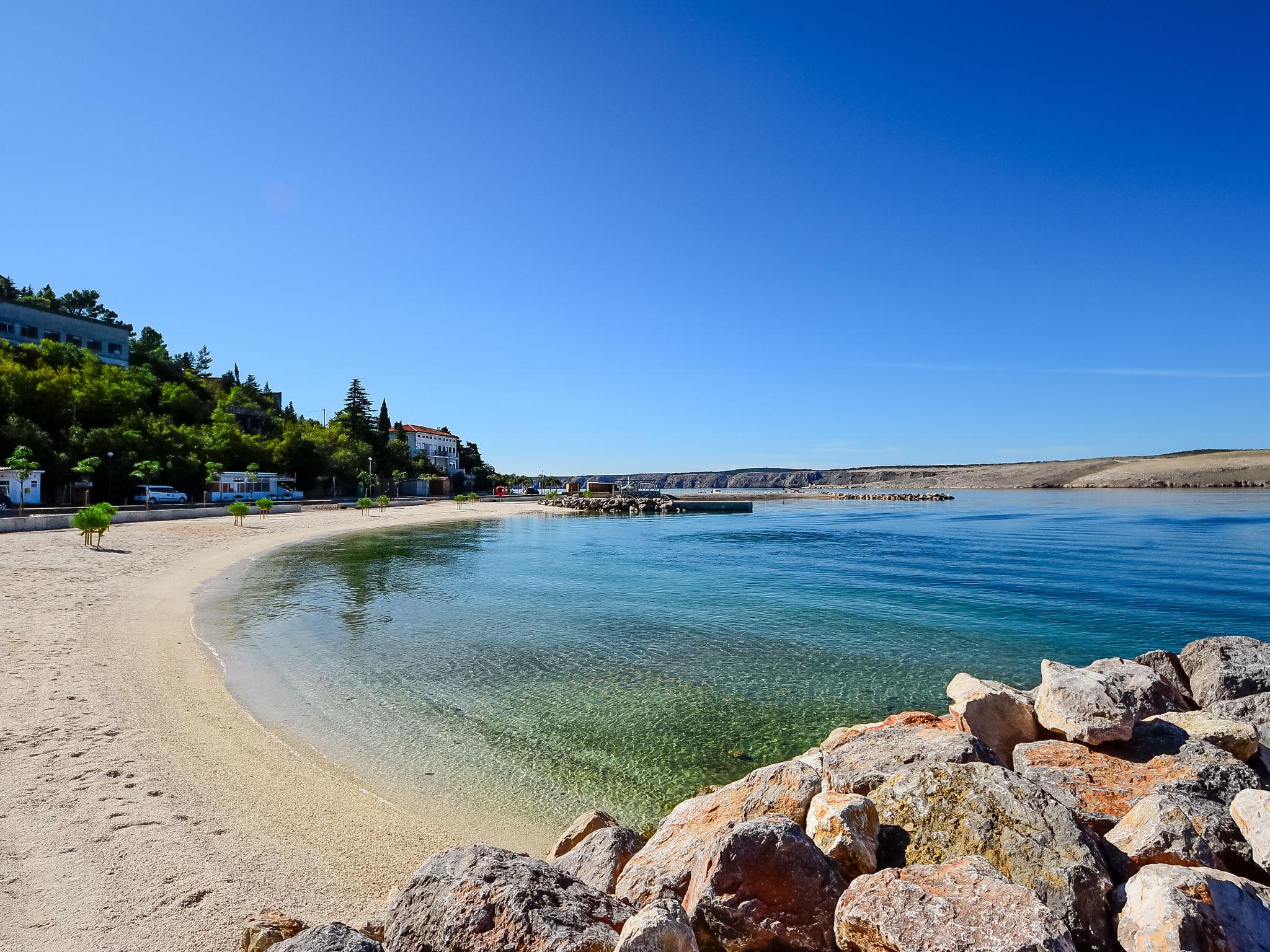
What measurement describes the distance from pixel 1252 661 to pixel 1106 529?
159 feet

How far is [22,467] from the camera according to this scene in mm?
40625

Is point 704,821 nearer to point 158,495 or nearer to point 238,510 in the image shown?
point 238,510

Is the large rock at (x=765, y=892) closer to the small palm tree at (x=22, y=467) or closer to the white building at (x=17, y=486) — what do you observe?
the small palm tree at (x=22, y=467)

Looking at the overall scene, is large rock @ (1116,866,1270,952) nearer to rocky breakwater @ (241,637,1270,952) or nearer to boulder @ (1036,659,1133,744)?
rocky breakwater @ (241,637,1270,952)

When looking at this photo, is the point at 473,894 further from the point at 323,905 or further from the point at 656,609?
the point at 656,609

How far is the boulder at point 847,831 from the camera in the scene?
14.0 ft

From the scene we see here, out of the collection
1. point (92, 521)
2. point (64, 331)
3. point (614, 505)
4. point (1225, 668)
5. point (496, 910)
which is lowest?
point (614, 505)

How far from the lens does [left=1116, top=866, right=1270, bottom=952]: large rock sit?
336 centimetres

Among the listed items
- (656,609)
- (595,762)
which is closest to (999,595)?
(656,609)

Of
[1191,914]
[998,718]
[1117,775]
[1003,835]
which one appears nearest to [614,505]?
[998,718]

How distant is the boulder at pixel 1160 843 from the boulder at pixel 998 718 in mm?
2035

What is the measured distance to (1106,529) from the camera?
1905 inches

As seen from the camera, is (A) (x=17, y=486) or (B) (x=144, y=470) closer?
(A) (x=17, y=486)

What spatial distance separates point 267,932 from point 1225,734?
28.3 ft
